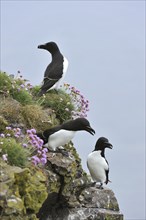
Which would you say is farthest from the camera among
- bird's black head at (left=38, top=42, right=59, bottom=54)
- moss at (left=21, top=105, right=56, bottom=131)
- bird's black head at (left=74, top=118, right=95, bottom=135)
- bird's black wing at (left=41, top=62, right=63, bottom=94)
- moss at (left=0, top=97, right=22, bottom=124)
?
bird's black head at (left=38, top=42, right=59, bottom=54)

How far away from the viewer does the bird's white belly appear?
35.7ft

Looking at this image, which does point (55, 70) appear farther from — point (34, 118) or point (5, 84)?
point (34, 118)

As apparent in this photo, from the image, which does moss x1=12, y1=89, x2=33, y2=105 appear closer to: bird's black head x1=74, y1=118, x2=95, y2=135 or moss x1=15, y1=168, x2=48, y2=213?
bird's black head x1=74, y1=118, x2=95, y2=135

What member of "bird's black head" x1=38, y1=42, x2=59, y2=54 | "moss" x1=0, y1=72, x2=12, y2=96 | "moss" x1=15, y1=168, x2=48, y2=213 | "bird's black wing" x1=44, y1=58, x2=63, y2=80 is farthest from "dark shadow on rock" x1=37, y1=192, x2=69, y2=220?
"bird's black head" x1=38, y1=42, x2=59, y2=54

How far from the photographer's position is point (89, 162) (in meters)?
13.4

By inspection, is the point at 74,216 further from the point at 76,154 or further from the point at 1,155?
the point at 1,155

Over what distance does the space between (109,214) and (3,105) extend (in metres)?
3.64

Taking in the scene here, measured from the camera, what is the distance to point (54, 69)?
48.0ft

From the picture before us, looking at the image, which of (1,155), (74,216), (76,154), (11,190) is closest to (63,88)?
(76,154)

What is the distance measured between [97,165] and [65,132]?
2671 mm

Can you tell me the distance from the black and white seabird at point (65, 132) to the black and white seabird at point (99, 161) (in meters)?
2.18

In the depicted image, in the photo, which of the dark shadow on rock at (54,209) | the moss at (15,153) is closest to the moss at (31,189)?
the moss at (15,153)

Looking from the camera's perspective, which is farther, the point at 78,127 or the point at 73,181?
the point at 73,181

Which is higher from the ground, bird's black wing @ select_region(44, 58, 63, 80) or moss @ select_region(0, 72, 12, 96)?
bird's black wing @ select_region(44, 58, 63, 80)
